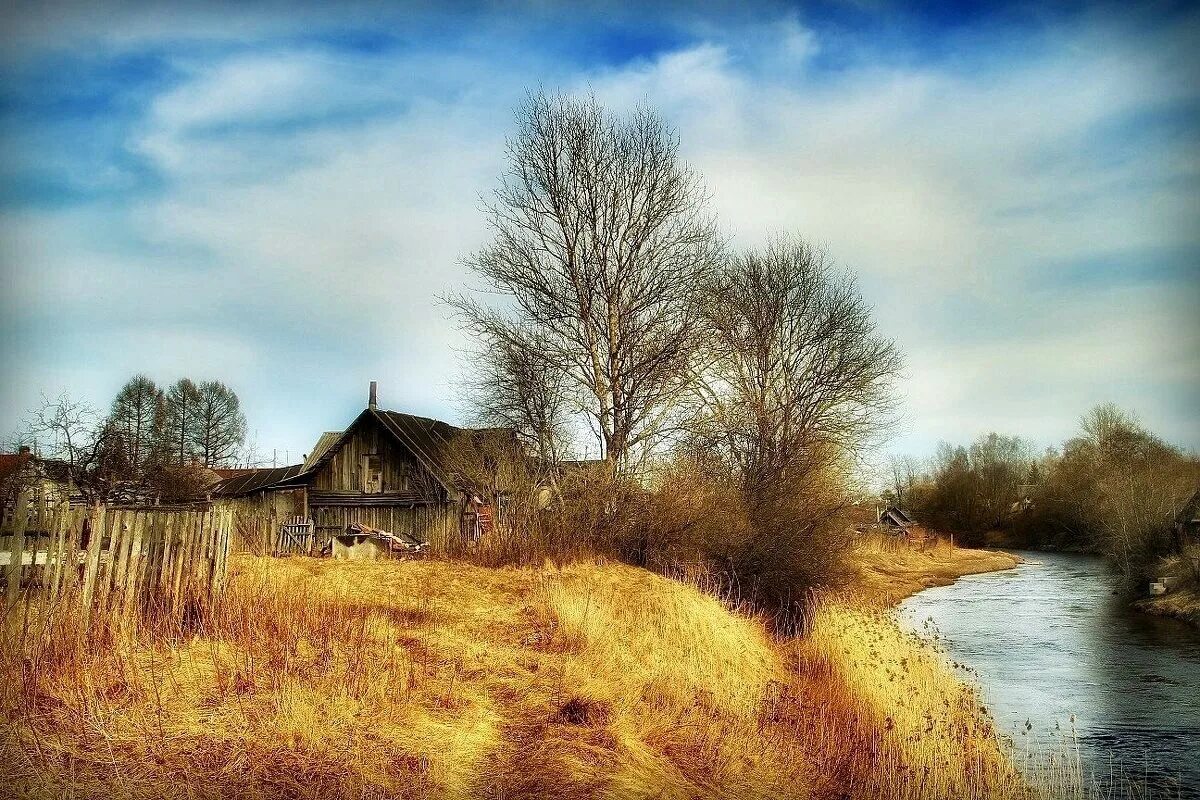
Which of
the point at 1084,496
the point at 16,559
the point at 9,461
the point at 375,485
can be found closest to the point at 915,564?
the point at 1084,496

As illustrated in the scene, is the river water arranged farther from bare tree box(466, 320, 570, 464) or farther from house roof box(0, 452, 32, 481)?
house roof box(0, 452, 32, 481)

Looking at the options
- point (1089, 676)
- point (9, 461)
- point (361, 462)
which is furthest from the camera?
point (9, 461)

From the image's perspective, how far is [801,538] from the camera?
72.3ft

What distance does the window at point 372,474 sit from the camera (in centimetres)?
3116

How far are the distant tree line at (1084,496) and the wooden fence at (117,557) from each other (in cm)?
3412

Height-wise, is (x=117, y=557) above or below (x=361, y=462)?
below

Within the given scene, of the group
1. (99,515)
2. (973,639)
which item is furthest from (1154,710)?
(99,515)

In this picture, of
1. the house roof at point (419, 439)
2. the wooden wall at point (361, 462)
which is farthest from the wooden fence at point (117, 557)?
the wooden wall at point (361, 462)

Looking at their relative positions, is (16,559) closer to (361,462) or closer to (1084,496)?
(361,462)

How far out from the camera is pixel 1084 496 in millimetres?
54344

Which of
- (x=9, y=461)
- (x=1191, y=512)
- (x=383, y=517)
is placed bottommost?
(x=383, y=517)

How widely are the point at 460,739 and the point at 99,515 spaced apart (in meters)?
4.33

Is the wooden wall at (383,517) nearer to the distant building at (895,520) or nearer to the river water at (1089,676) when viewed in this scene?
the river water at (1089,676)

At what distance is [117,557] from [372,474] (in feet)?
73.6
